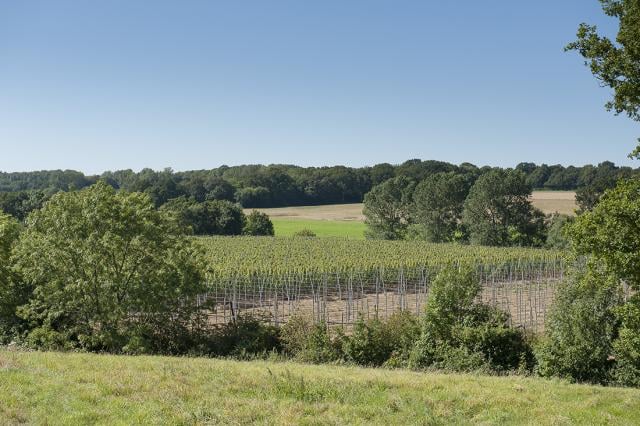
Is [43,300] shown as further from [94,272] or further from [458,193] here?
[458,193]

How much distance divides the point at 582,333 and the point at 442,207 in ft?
230

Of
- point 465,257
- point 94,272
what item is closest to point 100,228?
point 94,272

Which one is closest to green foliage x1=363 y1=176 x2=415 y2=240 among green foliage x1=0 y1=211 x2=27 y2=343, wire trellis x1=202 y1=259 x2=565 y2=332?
wire trellis x1=202 y1=259 x2=565 y2=332

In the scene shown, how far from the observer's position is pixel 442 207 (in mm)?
90500

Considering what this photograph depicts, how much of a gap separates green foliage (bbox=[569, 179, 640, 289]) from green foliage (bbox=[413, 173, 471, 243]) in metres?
76.2

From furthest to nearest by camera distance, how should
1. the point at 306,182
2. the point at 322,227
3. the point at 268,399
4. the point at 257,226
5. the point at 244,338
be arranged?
the point at 306,182
the point at 322,227
the point at 257,226
the point at 244,338
the point at 268,399

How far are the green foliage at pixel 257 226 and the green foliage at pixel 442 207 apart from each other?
24.9m

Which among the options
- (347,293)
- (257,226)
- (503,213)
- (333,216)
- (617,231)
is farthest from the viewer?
(333,216)

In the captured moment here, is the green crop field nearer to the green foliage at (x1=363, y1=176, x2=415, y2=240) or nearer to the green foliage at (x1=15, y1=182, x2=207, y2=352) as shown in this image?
the green foliage at (x1=363, y1=176, x2=415, y2=240)

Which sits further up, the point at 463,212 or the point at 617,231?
the point at 617,231

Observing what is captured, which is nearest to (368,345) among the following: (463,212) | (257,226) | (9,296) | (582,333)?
(582,333)

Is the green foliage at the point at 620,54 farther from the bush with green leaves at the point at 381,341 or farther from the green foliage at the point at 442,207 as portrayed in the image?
the green foliage at the point at 442,207

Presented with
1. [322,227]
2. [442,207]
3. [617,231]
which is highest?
[617,231]

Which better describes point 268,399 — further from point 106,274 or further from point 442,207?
point 442,207
